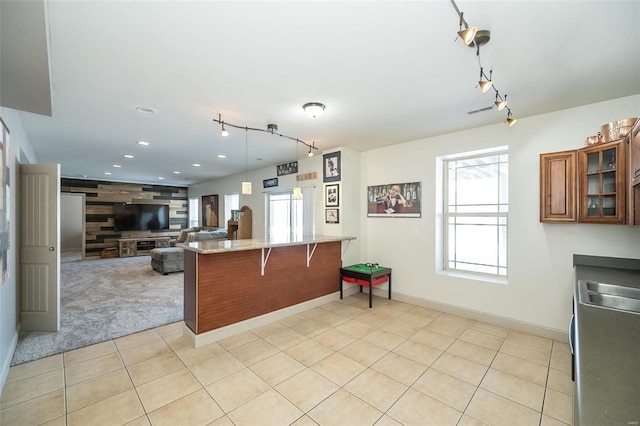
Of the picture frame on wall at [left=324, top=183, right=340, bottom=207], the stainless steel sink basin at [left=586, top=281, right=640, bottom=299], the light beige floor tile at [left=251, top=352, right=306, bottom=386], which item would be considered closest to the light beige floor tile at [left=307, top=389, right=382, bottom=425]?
the light beige floor tile at [left=251, top=352, right=306, bottom=386]

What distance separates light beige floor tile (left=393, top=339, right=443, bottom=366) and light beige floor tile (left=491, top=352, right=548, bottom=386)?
0.53 metres

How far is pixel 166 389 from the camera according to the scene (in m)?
2.27

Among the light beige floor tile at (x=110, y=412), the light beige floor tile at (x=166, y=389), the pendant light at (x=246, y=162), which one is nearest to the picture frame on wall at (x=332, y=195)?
the pendant light at (x=246, y=162)

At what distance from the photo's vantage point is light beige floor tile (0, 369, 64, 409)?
2125 millimetres

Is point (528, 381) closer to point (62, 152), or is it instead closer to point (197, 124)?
point (197, 124)

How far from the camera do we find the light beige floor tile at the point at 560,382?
2.24 meters

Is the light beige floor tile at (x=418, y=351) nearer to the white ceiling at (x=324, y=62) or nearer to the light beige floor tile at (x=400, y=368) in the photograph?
the light beige floor tile at (x=400, y=368)

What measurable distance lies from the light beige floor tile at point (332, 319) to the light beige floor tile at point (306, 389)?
1.17 meters

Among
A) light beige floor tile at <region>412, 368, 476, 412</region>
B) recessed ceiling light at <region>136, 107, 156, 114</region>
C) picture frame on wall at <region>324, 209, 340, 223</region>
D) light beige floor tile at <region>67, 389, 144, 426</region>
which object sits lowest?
light beige floor tile at <region>412, 368, 476, 412</region>

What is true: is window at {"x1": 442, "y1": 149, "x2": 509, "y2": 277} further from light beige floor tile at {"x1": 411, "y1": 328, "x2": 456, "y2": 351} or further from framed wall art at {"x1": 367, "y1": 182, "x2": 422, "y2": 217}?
light beige floor tile at {"x1": 411, "y1": 328, "x2": 456, "y2": 351}

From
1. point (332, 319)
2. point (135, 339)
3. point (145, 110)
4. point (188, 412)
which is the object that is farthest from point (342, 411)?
point (145, 110)

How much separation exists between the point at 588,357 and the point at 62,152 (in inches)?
292

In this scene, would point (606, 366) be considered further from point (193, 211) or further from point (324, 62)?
point (193, 211)

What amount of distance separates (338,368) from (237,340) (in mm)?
1284
